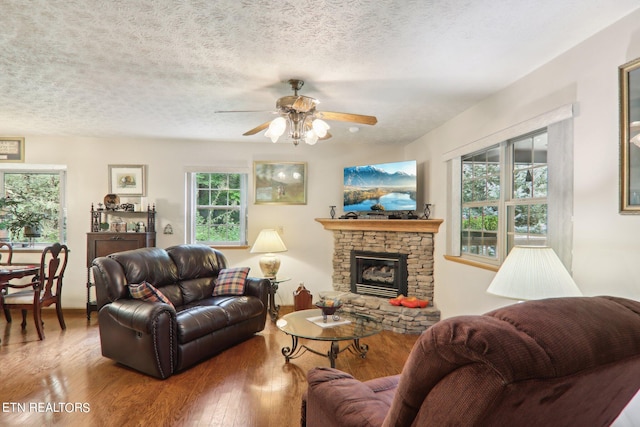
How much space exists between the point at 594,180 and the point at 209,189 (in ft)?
15.2

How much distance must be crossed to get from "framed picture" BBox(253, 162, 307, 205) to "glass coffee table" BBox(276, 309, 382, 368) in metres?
2.23

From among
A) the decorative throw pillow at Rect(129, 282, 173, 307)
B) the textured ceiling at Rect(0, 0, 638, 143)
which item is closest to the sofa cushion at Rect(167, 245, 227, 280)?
the decorative throw pillow at Rect(129, 282, 173, 307)

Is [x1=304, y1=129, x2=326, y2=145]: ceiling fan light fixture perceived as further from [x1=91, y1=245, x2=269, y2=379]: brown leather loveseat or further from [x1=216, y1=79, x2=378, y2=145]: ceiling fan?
[x1=91, y1=245, x2=269, y2=379]: brown leather loveseat

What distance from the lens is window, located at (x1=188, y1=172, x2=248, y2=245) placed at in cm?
542

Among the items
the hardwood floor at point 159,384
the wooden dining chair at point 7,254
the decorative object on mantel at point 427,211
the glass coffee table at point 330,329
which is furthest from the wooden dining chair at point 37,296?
the decorative object on mantel at point 427,211

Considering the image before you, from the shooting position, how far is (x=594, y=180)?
2.13 metres

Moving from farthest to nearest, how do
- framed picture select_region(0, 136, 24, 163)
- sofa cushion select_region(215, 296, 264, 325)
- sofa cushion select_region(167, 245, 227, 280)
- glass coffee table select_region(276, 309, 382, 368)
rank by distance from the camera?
framed picture select_region(0, 136, 24, 163)
sofa cushion select_region(167, 245, 227, 280)
sofa cushion select_region(215, 296, 264, 325)
glass coffee table select_region(276, 309, 382, 368)

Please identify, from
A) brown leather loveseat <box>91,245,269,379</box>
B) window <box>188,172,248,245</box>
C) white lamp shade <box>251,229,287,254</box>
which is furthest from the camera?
window <box>188,172,248,245</box>

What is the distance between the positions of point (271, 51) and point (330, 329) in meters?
2.14

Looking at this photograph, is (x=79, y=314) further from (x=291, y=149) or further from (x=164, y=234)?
(x=291, y=149)

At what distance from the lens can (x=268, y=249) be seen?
15.7 ft

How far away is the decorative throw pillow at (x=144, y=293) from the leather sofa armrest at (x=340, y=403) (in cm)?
212

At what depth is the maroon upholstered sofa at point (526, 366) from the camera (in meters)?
0.72

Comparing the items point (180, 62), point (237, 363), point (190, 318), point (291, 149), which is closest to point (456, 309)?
point (237, 363)
